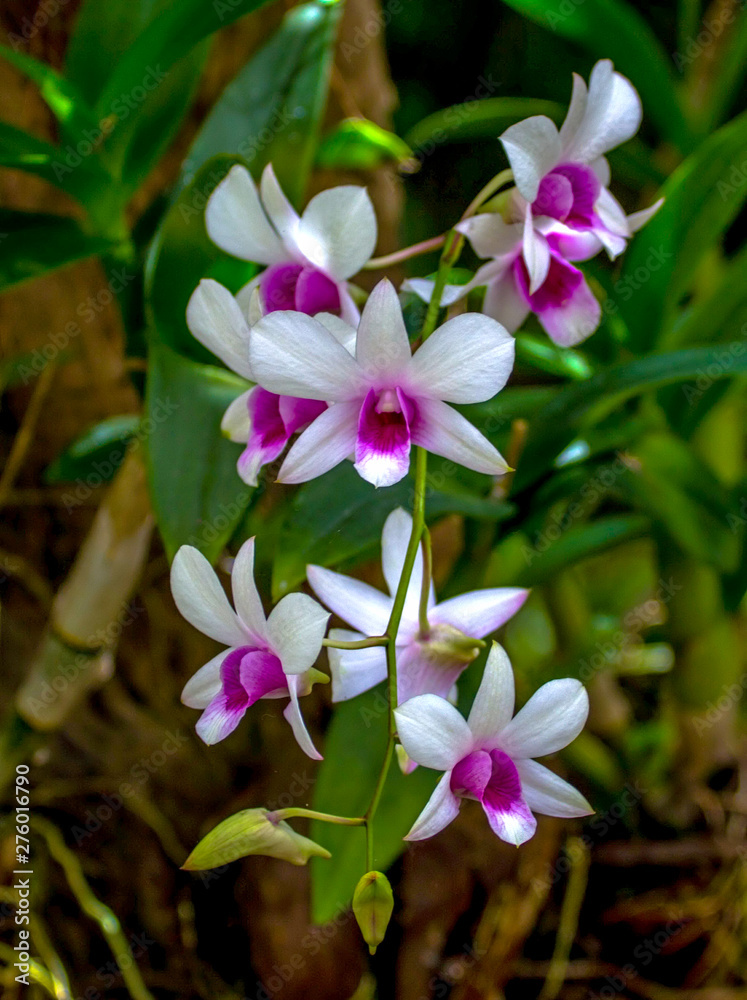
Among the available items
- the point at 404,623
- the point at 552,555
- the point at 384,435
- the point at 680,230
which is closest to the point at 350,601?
the point at 404,623

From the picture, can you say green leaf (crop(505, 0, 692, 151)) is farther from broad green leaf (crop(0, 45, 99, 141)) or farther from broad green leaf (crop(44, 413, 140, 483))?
broad green leaf (crop(44, 413, 140, 483))

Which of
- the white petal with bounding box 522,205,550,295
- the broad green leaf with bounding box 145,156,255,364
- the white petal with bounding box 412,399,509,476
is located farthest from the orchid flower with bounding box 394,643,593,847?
the broad green leaf with bounding box 145,156,255,364

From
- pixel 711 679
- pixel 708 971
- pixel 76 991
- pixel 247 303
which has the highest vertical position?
pixel 247 303

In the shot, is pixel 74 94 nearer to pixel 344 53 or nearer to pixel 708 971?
pixel 344 53

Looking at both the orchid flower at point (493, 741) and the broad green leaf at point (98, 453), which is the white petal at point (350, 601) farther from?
the broad green leaf at point (98, 453)

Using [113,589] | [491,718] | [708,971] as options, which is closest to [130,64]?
[113,589]

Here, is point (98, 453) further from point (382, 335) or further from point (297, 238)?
point (382, 335)

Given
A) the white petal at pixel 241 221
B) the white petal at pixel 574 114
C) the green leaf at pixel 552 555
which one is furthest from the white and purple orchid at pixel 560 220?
the green leaf at pixel 552 555
